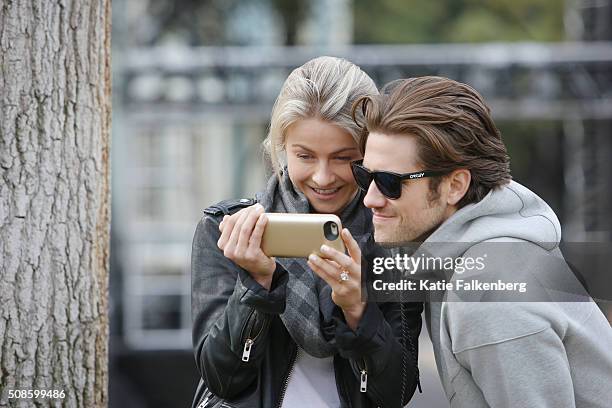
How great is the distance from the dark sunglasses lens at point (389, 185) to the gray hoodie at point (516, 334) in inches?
5.8

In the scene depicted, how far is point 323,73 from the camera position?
3113mm

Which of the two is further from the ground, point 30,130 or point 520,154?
point 30,130

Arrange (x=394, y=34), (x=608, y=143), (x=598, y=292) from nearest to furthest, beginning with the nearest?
(x=598, y=292), (x=608, y=143), (x=394, y=34)

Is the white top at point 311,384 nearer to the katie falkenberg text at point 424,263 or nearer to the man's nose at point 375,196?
the katie falkenberg text at point 424,263

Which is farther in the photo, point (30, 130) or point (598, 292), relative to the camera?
point (30, 130)

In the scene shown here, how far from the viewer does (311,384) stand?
2945 mm

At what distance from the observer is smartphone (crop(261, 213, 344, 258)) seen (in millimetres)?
2732

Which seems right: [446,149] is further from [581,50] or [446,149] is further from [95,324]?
[581,50]

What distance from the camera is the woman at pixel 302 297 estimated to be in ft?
9.07

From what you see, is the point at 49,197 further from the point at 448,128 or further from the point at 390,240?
the point at 448,128

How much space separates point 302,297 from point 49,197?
854 mm

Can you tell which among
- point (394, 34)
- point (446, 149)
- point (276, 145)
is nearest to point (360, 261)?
point (446, 149)

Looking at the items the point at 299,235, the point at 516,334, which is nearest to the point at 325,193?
the point at 299,235

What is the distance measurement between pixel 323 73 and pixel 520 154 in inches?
914
